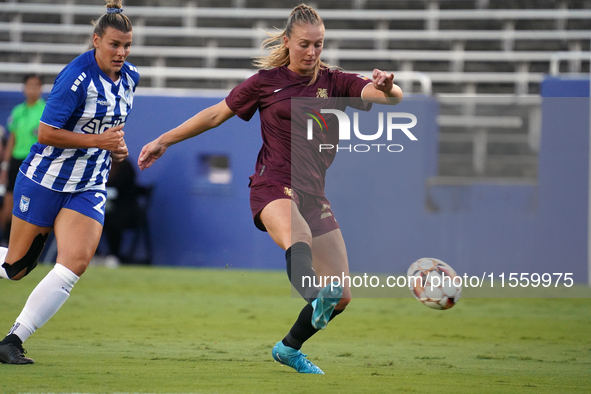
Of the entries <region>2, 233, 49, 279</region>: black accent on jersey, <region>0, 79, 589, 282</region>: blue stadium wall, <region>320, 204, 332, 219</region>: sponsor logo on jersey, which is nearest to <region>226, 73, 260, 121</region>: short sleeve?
<region>320, 204, 332, 219</region>: sponsor logo on jersey

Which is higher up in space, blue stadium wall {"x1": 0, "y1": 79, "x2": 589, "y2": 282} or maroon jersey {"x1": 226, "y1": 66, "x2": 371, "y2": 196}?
maroon jersey {"x1": 226, "y1": 66, "x2": 371, "y2": 196}

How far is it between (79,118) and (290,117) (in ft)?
4.59

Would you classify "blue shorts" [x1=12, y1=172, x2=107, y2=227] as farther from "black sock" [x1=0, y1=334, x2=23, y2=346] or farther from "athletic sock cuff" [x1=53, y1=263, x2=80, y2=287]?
"black sock" [x1=0, y1=334, x2=23, y2=346]

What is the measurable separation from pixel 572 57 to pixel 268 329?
767cm

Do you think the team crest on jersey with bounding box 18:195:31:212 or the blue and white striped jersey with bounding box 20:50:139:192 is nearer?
the blue and white striped jersey with bounding box 20:50:139:192

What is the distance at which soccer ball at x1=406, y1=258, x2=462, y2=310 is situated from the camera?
4711 millimetres

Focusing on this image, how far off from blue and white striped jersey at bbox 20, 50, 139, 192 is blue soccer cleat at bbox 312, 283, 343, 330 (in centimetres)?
195

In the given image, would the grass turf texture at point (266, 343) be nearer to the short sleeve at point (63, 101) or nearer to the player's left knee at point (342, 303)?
the player's left knee at point (342, 303)

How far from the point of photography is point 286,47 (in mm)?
4508

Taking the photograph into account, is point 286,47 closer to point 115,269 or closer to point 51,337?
point 51,337

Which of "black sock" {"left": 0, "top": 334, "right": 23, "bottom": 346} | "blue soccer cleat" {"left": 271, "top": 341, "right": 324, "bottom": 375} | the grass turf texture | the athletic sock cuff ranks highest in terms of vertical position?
the athletic sock cuff

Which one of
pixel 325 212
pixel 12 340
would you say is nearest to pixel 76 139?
pixel 12 340

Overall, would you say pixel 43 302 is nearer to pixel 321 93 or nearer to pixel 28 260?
pixel 28 260

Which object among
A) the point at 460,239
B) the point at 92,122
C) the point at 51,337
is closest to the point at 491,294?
the point at 460,239
